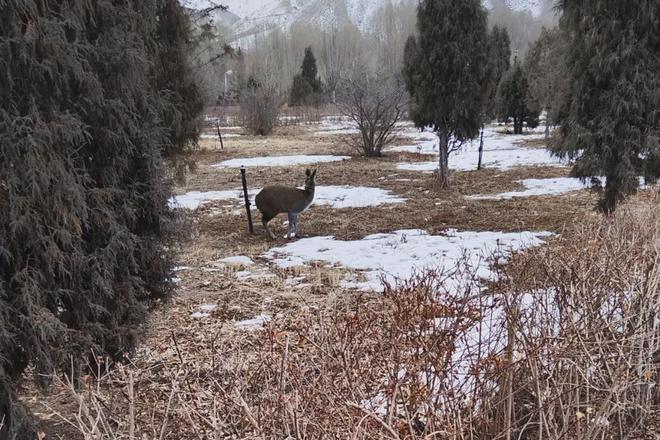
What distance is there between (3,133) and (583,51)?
7.68 m

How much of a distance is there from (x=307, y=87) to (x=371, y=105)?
33.2 metres

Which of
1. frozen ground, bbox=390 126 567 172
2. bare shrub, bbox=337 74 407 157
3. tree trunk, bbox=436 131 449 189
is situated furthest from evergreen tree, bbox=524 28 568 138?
tree trunk, bbox=436 131 449 189

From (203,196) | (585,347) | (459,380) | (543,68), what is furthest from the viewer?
(543,68)

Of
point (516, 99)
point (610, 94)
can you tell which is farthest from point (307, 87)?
point (610, 94)

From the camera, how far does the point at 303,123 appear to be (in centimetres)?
4500

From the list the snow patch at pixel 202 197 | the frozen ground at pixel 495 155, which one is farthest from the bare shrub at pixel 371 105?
the snow patch at pixel 202 197

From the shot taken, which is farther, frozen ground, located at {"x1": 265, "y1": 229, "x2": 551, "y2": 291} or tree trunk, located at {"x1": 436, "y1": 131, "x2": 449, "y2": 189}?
tree trunk, located at {"x1": 436, "y1": 131, "x2": 449, "y2": 189}

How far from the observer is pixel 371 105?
20.8 metres

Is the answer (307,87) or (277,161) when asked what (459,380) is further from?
(307,87)

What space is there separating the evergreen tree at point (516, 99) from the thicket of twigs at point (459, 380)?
27165 millimetres

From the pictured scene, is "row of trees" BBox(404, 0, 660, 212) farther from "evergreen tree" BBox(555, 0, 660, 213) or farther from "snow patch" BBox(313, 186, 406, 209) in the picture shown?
"snow patch" BBox(313, 186, 406, 209)

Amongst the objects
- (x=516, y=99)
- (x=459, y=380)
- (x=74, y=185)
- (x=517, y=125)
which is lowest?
(x=459, y=380)

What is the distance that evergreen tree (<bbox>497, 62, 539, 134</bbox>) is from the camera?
1147 inches

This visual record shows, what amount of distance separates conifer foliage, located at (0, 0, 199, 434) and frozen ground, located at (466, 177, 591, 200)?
10.4m
